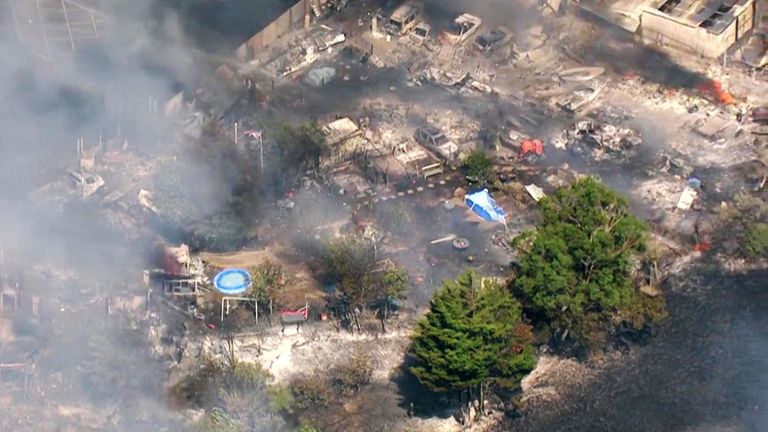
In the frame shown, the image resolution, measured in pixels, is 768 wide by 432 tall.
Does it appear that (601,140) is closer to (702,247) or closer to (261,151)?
(702,247)

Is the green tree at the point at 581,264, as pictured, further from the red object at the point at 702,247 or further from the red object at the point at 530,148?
the red object at the point at 530,148

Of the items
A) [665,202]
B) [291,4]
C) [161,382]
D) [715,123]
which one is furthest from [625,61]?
[161,382]

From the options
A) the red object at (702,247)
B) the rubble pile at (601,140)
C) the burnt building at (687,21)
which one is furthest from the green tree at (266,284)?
the burnt building at (687,21)

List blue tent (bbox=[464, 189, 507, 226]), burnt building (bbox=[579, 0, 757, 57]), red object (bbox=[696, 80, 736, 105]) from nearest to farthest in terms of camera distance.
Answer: blue tent (bbox=[464, 189, 507, 226])
red object (bbox=[696, 80, 736, 105])
burnt building (bbox=[579, 0, 757, 57])

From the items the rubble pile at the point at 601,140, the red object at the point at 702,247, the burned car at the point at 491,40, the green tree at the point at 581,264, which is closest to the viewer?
the green tree at the point at 581,264

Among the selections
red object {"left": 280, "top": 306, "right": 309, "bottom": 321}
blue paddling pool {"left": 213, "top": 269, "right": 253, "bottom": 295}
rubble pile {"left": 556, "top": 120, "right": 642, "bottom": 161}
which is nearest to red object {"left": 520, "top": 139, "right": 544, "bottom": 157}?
rubble pile {"left": 556, "top": 120, "right": 642, "bottom": 161}

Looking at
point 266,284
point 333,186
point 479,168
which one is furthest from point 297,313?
point 479,168

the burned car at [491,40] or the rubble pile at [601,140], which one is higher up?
the burned car at [491,40]

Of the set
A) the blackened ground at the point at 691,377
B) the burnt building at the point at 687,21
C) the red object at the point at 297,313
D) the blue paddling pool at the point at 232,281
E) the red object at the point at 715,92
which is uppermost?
the burnt building at the point at 687,21

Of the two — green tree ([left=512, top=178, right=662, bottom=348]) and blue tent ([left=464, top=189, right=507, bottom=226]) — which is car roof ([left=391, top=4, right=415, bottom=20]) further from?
green tree ([left=512, top=178, right=662, bottom=348])
